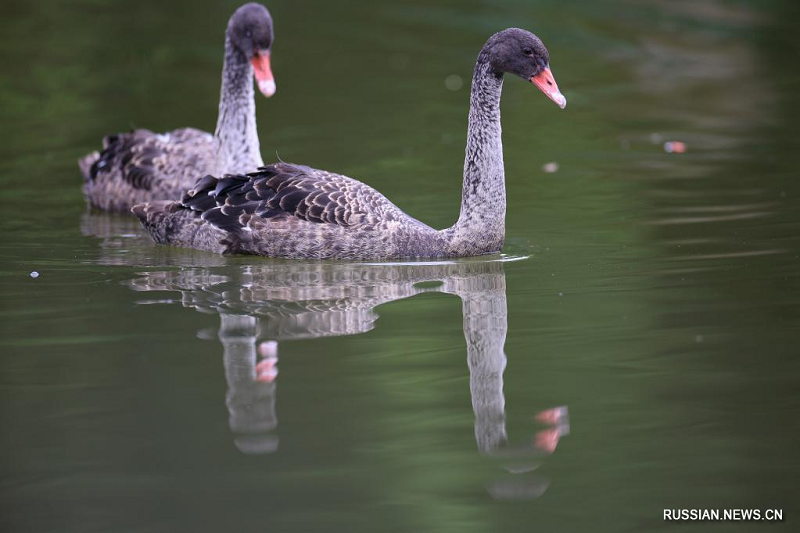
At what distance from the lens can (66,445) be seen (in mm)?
6461

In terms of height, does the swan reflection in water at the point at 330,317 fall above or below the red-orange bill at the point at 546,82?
below

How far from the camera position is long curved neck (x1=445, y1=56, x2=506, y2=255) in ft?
34.1

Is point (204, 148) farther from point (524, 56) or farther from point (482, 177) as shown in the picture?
point (524, 56)

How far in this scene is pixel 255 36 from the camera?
12469 millimetres

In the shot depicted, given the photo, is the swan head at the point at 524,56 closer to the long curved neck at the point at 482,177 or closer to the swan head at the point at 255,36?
the long curved neck at the point at 482,177

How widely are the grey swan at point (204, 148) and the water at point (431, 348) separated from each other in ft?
1.27

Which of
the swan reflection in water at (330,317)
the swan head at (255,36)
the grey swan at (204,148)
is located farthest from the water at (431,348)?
the swan head at (255,36)

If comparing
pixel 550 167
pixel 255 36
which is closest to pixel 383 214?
pixel 255 36

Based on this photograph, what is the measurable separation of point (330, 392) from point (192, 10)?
793 inches

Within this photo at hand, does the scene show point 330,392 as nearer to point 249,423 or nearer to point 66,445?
point 249,423

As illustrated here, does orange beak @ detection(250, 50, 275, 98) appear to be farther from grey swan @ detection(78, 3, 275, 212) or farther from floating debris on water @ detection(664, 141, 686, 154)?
floating debris on water @ detection(664, 141, 686, 154)

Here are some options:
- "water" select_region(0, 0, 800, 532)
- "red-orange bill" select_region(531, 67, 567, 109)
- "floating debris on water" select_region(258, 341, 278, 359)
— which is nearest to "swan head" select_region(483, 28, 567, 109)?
"red-orange bill" select_region(531, 67, 567, 109)

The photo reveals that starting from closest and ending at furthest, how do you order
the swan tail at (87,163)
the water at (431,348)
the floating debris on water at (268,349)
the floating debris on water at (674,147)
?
the water at (431,348) < the floating debris on water at (268,349) < the swan tail at (87,163) < the floating debris on water at (674,147)

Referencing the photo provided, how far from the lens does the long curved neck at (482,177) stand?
1040cm
